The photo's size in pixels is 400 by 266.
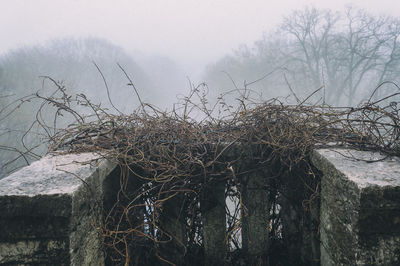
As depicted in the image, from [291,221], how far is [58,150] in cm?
181

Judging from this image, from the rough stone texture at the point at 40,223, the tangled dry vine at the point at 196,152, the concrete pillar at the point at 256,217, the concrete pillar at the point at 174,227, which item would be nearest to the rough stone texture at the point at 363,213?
the tangled dry vine at the point at 196,152

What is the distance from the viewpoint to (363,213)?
1.16 metres

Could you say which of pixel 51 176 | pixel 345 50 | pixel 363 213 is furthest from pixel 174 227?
pixel 345 50

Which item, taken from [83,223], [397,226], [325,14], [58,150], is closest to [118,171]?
[58,150]

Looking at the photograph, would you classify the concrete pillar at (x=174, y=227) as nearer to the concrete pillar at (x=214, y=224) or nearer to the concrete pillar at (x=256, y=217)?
the concrete pillar at (x=214, y=224)

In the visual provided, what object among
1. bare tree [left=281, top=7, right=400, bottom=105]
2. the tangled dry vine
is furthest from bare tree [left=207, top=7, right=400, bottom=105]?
the tangled dry vine

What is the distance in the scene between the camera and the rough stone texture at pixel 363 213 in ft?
3.77

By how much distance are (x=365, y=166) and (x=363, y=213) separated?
0.31 meters

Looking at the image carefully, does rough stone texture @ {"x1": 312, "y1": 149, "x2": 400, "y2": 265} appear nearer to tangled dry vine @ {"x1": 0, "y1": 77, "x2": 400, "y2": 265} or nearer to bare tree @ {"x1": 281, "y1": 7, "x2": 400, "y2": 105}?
tangled dry vine @ {"x1": 0, "y1": 77, "x2": 400, "y2": 265}

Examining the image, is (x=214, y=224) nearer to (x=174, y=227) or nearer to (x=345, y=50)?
(x=174, y=227)

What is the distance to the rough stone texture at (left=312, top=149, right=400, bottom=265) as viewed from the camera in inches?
45.2

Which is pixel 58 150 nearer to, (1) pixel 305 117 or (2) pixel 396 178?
(1) pixel 305 117

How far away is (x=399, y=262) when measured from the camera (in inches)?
46.2

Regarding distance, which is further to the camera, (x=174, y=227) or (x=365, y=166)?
(x=174, y=227)
